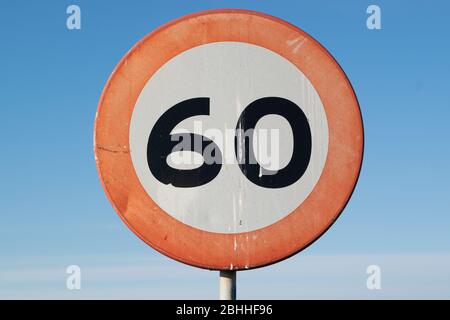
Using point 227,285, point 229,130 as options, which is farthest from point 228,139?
point 227,285

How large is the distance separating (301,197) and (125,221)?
1.38 feet

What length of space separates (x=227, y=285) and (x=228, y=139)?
0.34 m

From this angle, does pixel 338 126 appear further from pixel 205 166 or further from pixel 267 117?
pixel 205 166

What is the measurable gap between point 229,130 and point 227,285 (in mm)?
363

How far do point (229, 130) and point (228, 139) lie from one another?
2cm

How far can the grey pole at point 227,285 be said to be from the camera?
1169 millimetres

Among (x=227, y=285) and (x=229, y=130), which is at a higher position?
(x=229, y=130)

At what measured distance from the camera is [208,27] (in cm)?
123

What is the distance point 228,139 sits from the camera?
118 centimetres

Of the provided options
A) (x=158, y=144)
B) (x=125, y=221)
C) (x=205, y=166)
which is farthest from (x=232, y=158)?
(x=125, y=221)

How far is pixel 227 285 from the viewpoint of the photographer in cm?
117

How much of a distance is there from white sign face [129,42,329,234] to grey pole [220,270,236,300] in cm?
10

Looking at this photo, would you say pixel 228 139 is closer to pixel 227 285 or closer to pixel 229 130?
pixel 229 130

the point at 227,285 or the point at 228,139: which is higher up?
the point at 228,139
